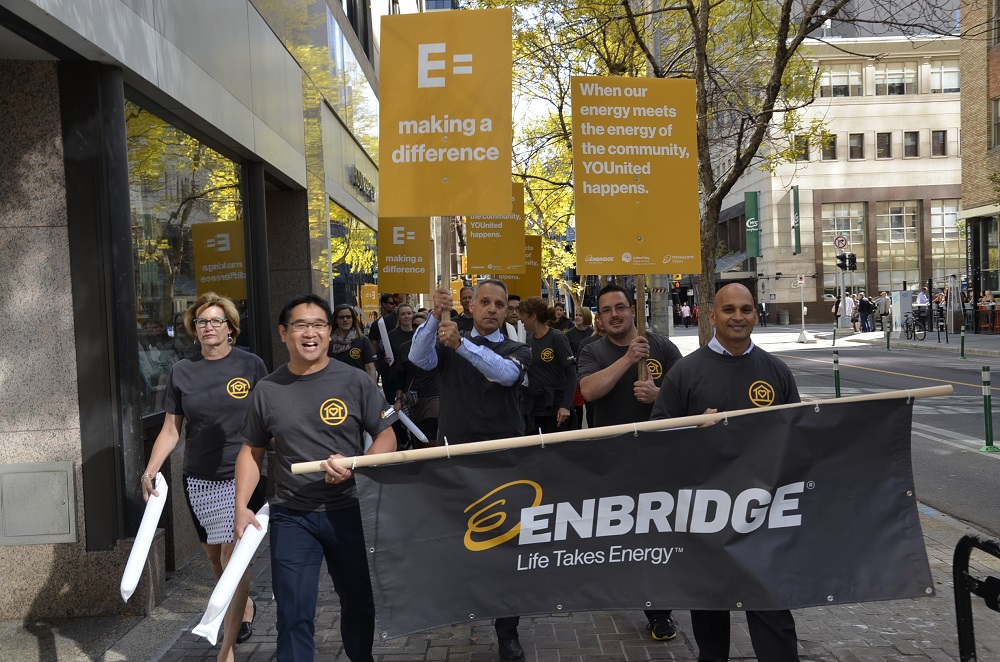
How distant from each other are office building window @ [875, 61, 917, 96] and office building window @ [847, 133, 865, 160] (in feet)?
9.72

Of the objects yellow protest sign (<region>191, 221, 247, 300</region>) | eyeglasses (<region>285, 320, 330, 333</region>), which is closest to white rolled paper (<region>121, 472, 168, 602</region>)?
eyeglasses (<region>285, 320, 330, 333</region>)

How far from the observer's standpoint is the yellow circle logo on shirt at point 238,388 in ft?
18.1

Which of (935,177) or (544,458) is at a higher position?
(935,177)

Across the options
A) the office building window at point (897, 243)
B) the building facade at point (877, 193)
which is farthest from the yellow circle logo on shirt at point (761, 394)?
the office building window at point (897, 243)

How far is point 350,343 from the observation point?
10195 millimetres

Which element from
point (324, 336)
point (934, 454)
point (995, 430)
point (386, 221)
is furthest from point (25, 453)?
point (995, 430)

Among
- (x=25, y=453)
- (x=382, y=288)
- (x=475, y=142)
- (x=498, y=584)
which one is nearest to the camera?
(x=498, y=584)

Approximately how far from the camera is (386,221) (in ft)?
40.2

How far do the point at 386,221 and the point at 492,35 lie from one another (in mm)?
6669

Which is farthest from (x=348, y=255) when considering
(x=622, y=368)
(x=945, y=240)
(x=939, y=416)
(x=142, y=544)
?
(x=945, y=240)

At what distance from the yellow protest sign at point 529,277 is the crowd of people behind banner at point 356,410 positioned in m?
8.17

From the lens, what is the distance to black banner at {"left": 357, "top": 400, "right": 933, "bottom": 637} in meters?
4.12

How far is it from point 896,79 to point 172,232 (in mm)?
63205

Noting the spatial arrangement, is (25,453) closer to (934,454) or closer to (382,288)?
(382,288)
